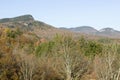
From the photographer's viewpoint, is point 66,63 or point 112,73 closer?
point 112,73

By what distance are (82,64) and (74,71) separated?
4.93 m

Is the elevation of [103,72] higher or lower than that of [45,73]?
higher

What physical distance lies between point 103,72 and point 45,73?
69.0 ft

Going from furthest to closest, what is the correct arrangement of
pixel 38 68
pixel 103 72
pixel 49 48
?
1. pixel 49 48
2. pixel 38 68
3. pixel 103 72

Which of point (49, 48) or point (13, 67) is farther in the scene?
point (49, 48)

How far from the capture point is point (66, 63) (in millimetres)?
38656

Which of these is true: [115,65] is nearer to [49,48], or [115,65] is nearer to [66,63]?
[66,63]

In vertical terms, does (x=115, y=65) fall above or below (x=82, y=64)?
above

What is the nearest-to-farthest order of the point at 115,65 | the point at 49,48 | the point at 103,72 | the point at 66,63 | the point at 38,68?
1. the point at 103,72
2. the point at 115,65
3. the point at 66,63
4. the point at 38,68
5. the point at 49,48

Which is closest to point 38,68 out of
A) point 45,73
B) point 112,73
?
point 45,73

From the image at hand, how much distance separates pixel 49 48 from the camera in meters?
60.2

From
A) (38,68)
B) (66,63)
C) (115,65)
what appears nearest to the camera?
(115,65)

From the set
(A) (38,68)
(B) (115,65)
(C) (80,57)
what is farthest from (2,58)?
(B) (115,65)

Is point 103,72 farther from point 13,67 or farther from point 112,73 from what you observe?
point 13,67
